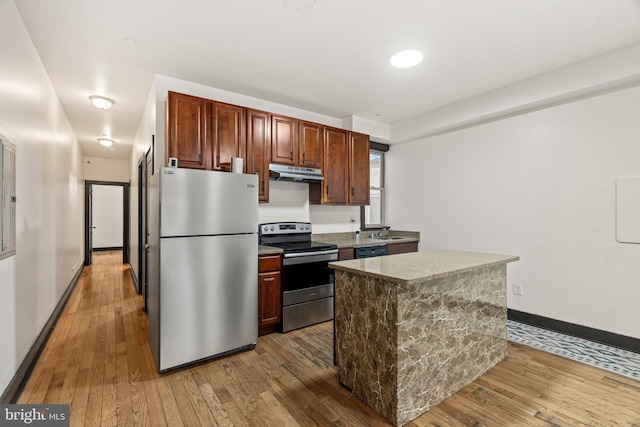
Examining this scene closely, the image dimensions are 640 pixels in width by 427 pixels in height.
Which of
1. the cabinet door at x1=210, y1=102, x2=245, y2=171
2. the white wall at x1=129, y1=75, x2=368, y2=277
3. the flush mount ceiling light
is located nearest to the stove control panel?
the white wall at x1=129, y1=75, x2=368, y2=277

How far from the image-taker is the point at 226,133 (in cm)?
315

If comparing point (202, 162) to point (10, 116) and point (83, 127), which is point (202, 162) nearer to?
point (10, 116)

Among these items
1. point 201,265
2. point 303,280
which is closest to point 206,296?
point 201,265

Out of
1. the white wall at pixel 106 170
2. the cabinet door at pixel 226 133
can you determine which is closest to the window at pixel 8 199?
the cabinet door at pixel 226 133

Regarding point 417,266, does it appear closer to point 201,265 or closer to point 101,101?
point 201,265

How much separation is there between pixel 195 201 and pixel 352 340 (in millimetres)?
1622

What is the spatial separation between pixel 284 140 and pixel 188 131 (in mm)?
1090

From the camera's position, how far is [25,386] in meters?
2.21

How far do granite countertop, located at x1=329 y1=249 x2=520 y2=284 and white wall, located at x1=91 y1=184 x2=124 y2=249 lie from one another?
9.67 meters

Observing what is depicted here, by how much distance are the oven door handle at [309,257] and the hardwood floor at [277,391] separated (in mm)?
791

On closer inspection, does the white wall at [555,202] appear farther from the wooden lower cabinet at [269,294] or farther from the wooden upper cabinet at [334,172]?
the wooden lower cabinet at [269,294]

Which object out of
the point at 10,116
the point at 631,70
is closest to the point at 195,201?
the point at 10,116

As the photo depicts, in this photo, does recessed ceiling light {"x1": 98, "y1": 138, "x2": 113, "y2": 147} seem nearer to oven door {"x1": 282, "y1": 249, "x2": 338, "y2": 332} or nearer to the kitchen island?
oven door {"x1": 282, "y1": 249, "x2": 338, "y2": 332}

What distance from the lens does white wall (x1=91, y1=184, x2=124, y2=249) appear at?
30.5 ft
